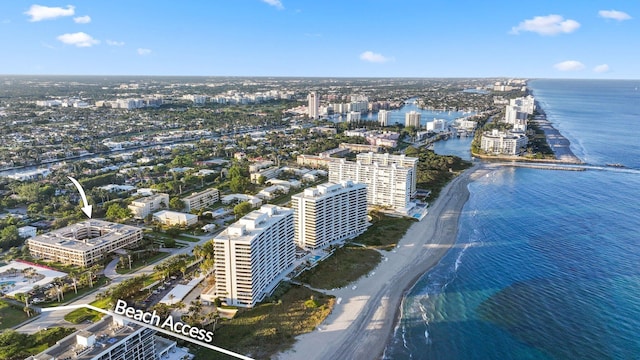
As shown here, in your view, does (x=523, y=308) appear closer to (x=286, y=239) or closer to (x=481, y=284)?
(x=481, y=284)

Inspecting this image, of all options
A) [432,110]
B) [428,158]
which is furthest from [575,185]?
[432,110]

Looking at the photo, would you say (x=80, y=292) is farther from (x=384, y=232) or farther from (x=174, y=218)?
(x=384, y=232)

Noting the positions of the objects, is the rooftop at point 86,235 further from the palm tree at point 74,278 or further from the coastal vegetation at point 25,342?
the coastal vegetation at point 25,342

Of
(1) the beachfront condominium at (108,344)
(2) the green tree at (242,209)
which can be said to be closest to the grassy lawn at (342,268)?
(1) the beachfront condominium at (108,344)

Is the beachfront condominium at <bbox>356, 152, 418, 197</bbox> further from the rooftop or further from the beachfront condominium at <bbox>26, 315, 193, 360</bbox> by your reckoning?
the beachfront condominium at <bbox>26, 315, 193, 360</bbox>

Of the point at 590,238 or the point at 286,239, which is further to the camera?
the point at 590,238

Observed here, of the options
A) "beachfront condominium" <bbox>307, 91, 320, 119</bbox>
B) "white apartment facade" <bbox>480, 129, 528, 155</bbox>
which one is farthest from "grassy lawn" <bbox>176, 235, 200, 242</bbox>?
"beachfront condominium" <bbox>307, 91, 320, 119</bbox>
